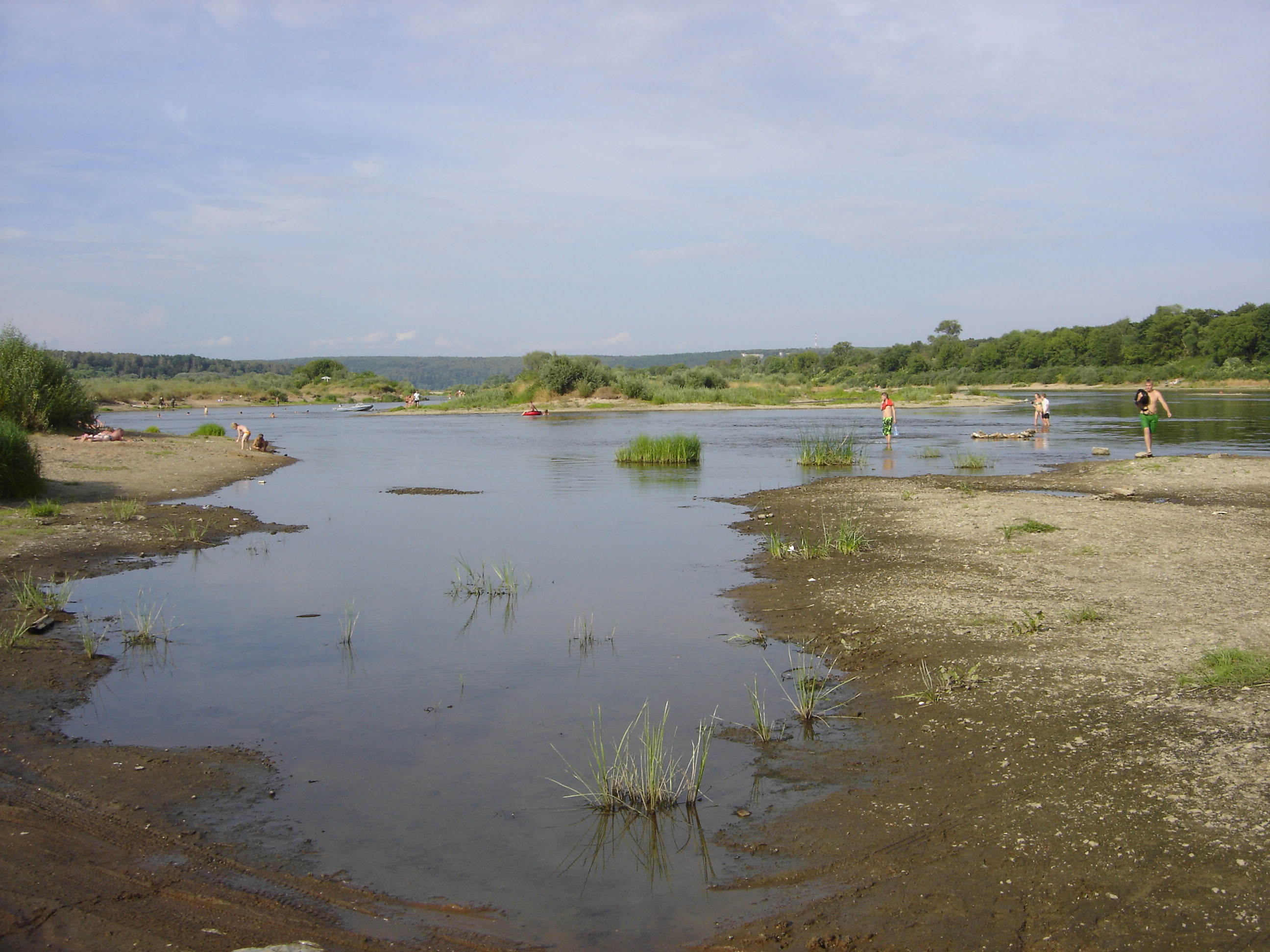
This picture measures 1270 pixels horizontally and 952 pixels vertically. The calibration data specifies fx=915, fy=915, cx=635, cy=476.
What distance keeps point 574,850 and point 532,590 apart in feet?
21.6

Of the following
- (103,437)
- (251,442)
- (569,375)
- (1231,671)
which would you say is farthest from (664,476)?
(569,375)

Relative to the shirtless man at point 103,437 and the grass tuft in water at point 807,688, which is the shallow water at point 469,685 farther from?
the shirtless man at point 103,437

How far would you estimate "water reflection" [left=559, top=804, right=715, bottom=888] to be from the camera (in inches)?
194

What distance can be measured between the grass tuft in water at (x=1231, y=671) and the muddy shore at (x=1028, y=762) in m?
0.11

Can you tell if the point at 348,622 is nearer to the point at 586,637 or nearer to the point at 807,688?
the point at 586,637

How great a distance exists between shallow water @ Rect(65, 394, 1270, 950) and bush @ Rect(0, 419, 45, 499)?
3888 millimetres

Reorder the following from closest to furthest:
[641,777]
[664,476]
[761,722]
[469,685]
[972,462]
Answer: [641,777], [761,722], [469,685], [972,462], [664,476]

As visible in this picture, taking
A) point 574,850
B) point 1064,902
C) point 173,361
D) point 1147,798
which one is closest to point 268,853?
point 574,850

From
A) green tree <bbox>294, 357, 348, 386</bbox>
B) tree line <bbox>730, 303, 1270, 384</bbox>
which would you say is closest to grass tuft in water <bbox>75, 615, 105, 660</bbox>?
tree line <bbox>730, 303, 1270, 384</bbox>

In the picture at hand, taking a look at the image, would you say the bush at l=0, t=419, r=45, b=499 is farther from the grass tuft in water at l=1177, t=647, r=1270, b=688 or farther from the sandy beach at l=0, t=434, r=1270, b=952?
the grass tuft in water at l=1177, t=647, r=1270, b=688

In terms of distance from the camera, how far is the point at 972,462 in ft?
76.7

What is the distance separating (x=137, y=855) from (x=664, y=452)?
23519 millimetres

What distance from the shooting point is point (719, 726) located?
6801 millimetres

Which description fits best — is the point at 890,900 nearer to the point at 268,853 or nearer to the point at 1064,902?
the point at 1064,902
